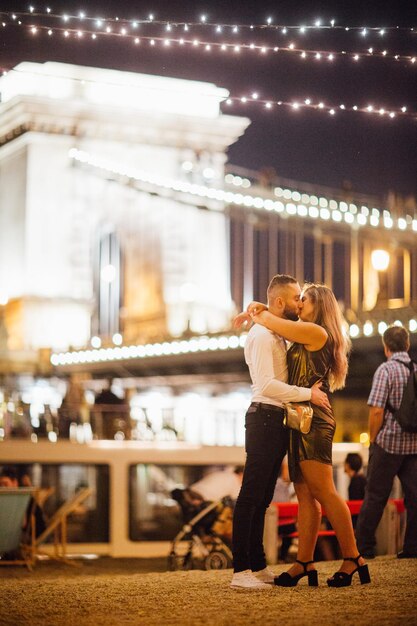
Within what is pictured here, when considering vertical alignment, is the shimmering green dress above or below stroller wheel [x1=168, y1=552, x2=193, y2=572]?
above

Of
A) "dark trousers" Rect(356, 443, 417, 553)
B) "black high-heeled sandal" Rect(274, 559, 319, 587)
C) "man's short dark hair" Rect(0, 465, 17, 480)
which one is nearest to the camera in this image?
"black high-heeled sandal" Rect(274, 559, 319, 587)

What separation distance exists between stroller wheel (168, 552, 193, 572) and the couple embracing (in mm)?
3761

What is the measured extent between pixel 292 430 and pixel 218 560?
4007mm

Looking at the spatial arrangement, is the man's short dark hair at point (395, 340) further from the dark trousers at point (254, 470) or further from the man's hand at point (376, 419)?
the dark trousers at point (254, 470)

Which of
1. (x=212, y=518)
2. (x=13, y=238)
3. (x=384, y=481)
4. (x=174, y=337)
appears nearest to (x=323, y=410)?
(x=384, y=481)

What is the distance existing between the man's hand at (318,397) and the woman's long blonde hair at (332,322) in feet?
0.46

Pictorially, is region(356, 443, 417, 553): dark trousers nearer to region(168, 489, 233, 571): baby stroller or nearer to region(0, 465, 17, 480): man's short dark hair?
region(168, 489, 233, 571): baby stroller

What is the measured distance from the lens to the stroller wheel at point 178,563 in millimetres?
8906

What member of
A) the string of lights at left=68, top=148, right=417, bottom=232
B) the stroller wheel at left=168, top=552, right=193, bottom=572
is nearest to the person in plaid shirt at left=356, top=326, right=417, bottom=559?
the stroller wheel at left=168, top=552, right=193, bottom=572

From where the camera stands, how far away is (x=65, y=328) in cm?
3356

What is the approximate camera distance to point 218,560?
29.1 feet

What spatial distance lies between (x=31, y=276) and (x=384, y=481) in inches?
1124

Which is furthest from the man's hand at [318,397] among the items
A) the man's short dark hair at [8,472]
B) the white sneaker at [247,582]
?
the man's short dark hair at [8,472]

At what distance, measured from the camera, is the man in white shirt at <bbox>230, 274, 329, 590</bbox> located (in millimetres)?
5027
